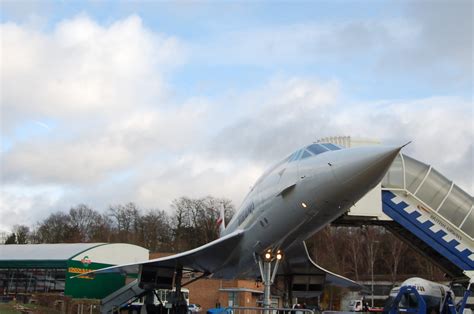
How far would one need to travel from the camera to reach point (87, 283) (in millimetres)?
29359

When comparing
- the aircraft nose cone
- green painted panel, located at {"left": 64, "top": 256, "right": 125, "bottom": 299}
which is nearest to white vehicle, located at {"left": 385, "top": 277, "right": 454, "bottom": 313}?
the aircraft nose cone

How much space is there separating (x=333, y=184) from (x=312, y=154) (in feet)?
3.79

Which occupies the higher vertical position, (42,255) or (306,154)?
(306,154)

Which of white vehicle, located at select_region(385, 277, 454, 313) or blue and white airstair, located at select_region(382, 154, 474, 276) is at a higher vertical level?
blue and white airstair, located at select_region(382, 154, 474, 276)

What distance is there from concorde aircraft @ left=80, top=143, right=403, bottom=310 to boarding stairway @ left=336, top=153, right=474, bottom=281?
371 centimetres

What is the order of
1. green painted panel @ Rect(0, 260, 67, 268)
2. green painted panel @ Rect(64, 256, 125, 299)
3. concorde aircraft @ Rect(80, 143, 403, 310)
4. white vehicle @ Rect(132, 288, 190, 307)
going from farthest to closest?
green painted panel @ Rect(0, 260, 67, 268), green painted panel @ Rect(64, 256, 125, 299), white vehicle @ Rect(132, 288, 190, 307), concorde aircraft @ Rect(80, 143, 403, 310)

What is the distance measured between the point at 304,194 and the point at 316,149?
102 centimetres

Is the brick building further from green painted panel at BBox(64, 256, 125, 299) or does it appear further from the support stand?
the support stand

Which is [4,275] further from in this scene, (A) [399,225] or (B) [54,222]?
(B) [54,222]

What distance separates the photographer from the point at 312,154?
11.0 m

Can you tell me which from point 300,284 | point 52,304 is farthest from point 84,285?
point 300,284

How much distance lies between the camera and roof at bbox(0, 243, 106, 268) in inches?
1263

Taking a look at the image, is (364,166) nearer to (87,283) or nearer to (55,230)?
(87,283)

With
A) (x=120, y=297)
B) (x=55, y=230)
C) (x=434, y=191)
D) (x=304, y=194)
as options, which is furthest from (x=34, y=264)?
(x=55, y=230)
